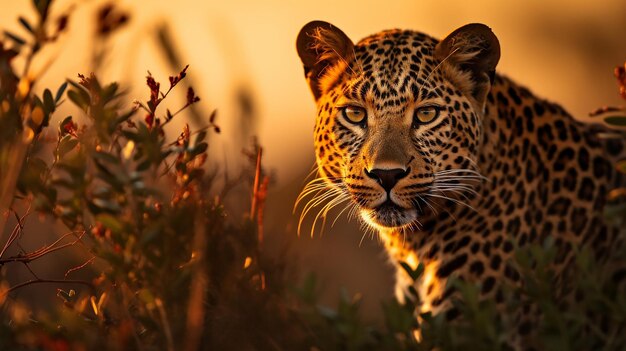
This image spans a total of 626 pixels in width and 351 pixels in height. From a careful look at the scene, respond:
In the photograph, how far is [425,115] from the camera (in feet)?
22.0

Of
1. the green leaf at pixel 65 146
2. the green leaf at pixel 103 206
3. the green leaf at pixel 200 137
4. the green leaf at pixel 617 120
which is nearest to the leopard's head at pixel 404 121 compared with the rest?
the green leaf at pixel 617 120

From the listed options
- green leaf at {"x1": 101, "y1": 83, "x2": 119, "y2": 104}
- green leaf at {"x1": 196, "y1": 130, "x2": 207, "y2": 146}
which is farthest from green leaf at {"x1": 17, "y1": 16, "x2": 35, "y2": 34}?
green leaf at {"x1": 196, "y1": 130, "x2": 207, "y2": 146}

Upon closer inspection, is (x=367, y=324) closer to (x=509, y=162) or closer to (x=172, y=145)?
(x=172, y=145)

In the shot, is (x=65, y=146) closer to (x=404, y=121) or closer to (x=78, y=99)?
(x=78, y=99)

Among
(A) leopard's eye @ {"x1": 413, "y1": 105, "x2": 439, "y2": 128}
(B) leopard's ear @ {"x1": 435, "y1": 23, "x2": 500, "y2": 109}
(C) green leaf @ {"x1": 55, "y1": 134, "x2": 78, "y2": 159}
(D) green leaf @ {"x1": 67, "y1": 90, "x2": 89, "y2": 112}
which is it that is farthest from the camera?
(B) leopard's ear @ {"x1": 435, "y1": 23, "x2": 500, "y2": 109}

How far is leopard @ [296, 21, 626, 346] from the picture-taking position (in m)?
6.52

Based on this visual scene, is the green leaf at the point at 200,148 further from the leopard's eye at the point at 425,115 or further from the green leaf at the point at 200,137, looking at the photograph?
the leopard's eye at the point at 425,115

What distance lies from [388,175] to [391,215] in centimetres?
29

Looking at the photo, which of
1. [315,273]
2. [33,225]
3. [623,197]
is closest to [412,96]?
[623,197]

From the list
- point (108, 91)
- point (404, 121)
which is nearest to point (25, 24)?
point (108, 91)

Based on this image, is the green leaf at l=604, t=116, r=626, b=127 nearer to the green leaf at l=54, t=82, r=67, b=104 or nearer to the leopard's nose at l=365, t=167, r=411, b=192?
the leopard's nose at l=365, t=167, r=411, b=192

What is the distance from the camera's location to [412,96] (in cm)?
665

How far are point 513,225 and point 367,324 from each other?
7.80 feet

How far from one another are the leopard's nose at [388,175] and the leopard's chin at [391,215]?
0.12m
